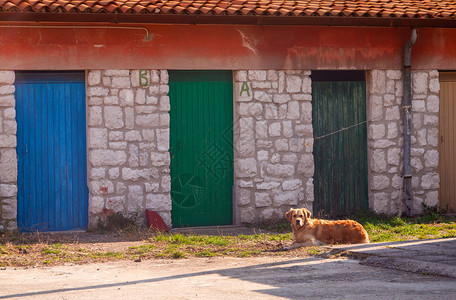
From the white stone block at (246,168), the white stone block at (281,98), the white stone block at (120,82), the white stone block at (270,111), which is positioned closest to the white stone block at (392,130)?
the white stone block at (281,98)

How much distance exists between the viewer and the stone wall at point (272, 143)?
12.3 meters

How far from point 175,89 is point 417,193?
4.34 metres

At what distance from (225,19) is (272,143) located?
206 cm

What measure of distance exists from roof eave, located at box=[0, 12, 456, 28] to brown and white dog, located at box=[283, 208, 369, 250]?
3.37 metres

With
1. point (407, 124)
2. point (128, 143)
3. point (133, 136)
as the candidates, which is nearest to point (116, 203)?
point (128, 143)

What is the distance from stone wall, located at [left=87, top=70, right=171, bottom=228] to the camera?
458 inches

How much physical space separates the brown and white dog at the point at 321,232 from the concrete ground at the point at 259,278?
40cm

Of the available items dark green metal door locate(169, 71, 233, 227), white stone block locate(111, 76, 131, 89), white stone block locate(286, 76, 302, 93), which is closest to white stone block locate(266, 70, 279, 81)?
white stone block locate(286, 76, 302, 93)

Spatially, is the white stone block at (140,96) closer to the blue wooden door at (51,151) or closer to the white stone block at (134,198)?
the blue wooden door at (51,151)

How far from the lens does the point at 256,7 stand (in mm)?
11797

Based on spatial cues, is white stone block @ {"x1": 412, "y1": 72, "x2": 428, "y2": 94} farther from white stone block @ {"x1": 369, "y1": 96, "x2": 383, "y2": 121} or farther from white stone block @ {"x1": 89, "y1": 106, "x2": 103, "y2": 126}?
white stone block @ {"x1": 89, "y1": 106, "x2": 103, "y2": 126}

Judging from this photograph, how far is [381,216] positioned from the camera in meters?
12.8

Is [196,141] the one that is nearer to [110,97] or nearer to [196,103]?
[196,103]

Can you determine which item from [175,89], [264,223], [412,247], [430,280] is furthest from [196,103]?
[430,280]
